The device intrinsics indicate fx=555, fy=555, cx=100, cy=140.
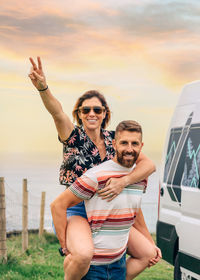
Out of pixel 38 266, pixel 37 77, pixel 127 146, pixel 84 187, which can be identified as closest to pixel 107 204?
pixel 84 187

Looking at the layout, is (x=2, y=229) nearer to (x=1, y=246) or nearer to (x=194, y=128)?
(x=1, y=246)

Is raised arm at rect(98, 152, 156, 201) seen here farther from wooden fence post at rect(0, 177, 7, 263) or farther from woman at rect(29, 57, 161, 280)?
wooden fence post at rect(0, 177, 7, 263)

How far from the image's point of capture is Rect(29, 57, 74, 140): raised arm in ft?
13.5

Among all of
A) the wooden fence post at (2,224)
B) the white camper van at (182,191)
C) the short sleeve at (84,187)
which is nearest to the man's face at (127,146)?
the short sleeve at (84,187)

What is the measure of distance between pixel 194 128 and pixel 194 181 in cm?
70

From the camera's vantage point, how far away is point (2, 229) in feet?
30.1

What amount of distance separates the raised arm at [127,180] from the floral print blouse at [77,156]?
0.97 ft

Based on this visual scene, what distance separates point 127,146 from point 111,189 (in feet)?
1.05

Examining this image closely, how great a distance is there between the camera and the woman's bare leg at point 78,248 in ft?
12.6

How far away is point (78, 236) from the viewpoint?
3877 millimetres

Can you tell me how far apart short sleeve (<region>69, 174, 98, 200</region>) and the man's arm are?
5cm

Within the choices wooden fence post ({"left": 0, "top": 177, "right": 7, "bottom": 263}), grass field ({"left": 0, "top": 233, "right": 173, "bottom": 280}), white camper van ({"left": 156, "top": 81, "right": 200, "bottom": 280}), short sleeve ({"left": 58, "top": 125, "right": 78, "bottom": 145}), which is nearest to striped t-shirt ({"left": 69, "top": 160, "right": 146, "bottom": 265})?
short sleeve ({"left": 58, "top": 125, "right": 78, "bottom": 145})

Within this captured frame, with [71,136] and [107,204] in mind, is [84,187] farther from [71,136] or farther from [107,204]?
[71,136]

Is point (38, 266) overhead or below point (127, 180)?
below
